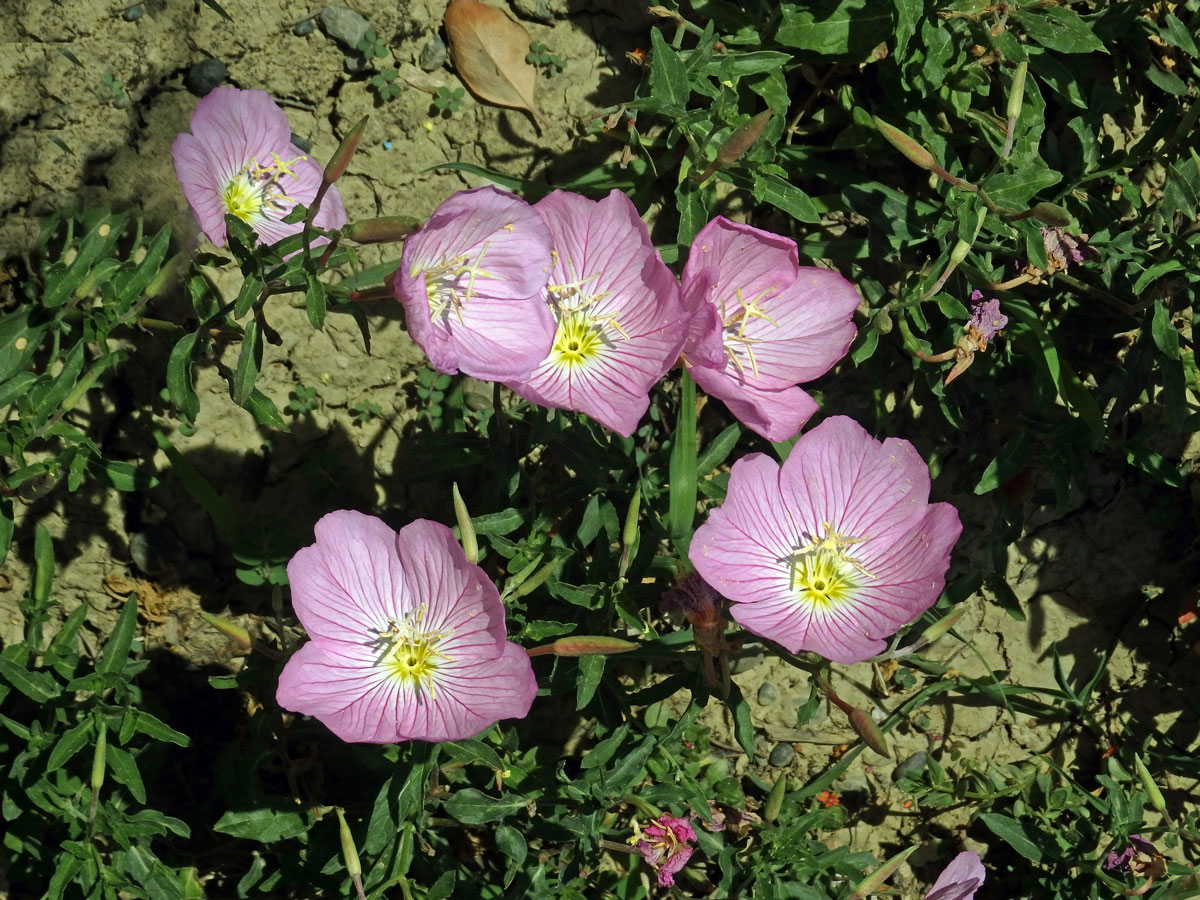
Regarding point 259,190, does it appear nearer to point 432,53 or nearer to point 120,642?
point 432,53

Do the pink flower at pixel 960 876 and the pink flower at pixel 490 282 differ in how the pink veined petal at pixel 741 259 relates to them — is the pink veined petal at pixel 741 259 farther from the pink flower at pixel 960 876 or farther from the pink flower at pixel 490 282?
the pink flower at pixel 960 876

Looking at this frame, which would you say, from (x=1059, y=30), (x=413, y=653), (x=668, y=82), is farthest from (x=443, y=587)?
(x=1059, y=30)

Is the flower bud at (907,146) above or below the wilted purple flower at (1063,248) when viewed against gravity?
above

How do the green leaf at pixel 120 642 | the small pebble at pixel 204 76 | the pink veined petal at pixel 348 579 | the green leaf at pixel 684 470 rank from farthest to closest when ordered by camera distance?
the small pebble at pixel 204 76
the green leaf at pixel 120 642
the green leaf at pixel 684 470
the pink veined petal at pixel 348 579

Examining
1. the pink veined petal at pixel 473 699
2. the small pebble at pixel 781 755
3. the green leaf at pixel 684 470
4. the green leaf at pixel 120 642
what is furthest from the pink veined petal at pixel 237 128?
the small pebble at pixel 781 755

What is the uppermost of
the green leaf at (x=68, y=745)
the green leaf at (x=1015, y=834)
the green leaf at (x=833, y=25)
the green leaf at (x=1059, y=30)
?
the green leaf at (x=1059, y=30)

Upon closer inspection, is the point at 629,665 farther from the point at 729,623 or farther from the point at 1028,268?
the point at 1028,268
